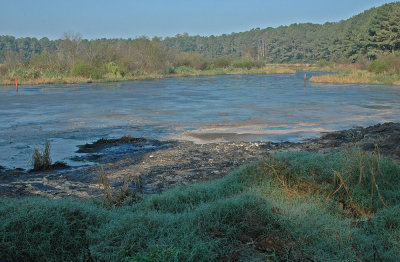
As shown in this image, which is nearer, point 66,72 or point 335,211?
point 335,211

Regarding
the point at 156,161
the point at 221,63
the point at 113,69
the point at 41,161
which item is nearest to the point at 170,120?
the point at 156,161

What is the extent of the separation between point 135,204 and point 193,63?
7262 cm

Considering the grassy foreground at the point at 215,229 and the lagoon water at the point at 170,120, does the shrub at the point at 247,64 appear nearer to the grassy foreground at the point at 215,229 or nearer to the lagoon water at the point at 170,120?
the lagoon water at the point at 170,120

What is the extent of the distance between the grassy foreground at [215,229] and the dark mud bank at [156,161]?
1.68 meters

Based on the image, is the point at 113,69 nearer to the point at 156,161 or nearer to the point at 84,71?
the point at 84,71

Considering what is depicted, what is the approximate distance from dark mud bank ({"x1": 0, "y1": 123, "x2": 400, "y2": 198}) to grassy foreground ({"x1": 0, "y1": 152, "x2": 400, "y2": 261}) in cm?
168

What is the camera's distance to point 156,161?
31.9ft

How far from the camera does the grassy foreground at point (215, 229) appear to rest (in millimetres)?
4086

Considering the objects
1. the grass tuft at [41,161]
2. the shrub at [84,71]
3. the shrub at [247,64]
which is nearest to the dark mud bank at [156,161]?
the grass tuft at [41,161]

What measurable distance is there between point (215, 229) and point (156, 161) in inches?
210

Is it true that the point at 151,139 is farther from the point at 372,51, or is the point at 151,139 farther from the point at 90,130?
the point at 372,51

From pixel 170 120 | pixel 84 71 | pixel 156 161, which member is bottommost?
pixel 156 161

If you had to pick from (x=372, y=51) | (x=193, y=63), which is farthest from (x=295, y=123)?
(x=193, y=63)

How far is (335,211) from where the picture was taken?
5.53 m
